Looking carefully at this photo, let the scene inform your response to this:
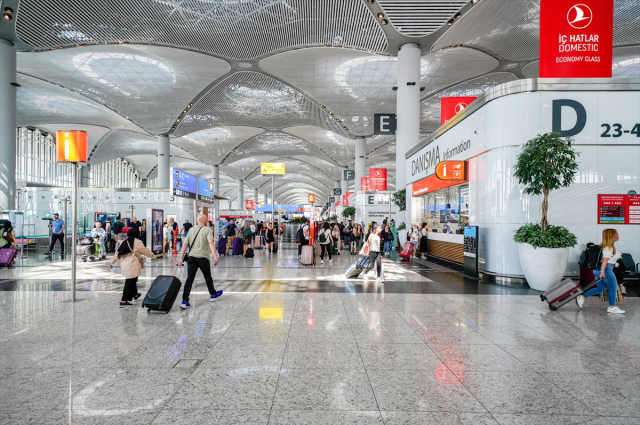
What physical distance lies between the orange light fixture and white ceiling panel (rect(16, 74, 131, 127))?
2475 cm

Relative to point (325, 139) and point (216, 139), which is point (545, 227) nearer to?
point (325, 139)

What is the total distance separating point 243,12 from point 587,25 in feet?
49.6

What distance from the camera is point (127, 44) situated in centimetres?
2298

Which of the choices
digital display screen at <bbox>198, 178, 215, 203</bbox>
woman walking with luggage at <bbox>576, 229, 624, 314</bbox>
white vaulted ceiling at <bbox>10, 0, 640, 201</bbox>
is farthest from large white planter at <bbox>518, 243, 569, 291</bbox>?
digital display screen at <bbox>198, 178, 215, 203</bbox>

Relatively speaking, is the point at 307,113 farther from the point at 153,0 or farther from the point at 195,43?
the point at 153,0

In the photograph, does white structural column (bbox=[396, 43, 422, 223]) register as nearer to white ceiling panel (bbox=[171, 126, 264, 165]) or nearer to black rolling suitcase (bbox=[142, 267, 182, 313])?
black rolling suitcase (bbox=[142, 267, 182, 313])

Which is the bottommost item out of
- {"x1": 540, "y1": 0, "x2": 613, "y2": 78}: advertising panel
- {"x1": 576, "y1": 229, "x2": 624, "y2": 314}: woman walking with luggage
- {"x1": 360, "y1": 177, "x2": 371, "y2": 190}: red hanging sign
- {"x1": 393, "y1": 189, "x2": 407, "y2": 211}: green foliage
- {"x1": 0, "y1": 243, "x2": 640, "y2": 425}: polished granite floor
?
{"x1": 0, "y1": 243, "x2": 640, "y2": 425}: polished granite floor

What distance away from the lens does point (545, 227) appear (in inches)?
351

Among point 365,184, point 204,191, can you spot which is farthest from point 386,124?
point 365,184

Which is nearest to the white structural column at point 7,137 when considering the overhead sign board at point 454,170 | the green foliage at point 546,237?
the overhead sign board at point 454,170

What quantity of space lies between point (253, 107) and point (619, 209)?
2949cm

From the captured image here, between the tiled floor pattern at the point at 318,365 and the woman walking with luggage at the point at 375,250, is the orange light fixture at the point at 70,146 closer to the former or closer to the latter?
the tiled floor pattern at the point at 318,365

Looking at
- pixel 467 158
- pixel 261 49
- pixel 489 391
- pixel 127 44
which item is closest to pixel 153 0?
pixel 127 44

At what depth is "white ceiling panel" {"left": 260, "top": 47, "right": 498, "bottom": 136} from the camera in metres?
24.9
